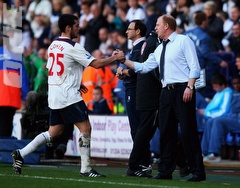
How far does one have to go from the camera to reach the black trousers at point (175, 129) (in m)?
11.4

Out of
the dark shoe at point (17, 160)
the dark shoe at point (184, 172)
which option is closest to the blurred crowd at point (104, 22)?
the dark shoe at point (17, 160)

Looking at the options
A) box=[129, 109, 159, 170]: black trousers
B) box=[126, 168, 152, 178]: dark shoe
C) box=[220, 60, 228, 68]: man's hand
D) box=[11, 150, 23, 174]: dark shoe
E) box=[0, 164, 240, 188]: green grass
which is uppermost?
box=[220, 60, 228, 68]: man's hand

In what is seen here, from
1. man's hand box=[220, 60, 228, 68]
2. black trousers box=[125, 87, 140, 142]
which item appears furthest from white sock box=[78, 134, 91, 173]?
man's hand box=[220, 60, 228, 68]

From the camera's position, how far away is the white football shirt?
38.1 ft

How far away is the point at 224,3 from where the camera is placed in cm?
2138

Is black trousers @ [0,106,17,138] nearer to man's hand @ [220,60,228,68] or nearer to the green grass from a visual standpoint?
the green grass

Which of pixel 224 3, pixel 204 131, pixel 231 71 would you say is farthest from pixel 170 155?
pixel 224 3

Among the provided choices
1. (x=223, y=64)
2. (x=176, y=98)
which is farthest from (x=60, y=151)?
(x=176, y=98)

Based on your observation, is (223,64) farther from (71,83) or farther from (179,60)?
(71,83)

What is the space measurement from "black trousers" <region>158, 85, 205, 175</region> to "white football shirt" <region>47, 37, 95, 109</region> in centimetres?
118

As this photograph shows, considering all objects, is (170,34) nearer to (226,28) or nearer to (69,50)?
(69,50)

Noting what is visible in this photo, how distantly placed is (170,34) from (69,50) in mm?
1399

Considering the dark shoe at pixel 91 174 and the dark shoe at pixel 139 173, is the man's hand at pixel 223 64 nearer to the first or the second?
the dark shoe at pixel 139 173

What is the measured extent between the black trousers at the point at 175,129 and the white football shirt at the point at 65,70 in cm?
118
